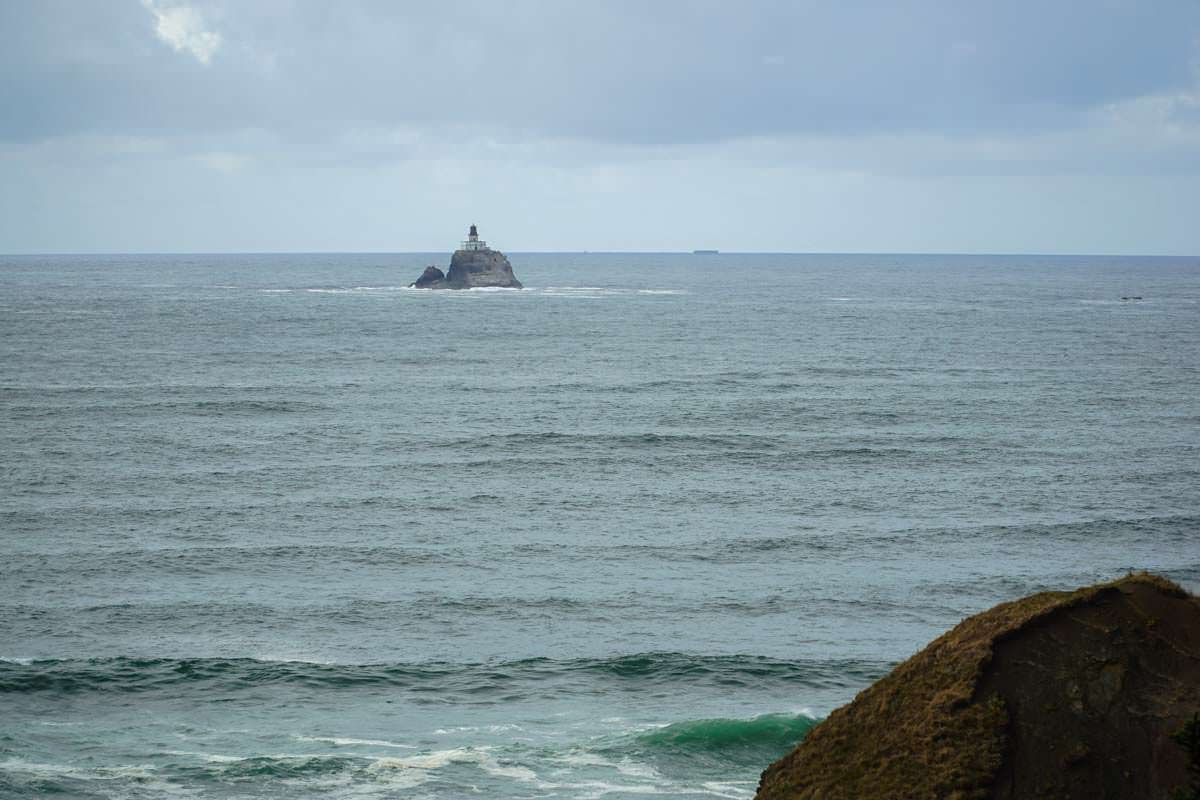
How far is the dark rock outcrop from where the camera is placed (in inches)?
601

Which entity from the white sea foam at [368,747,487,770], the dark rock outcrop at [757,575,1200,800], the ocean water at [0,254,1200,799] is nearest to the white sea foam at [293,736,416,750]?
the ocean water at [0,254,1200,799]

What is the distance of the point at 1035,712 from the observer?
51.3 feet

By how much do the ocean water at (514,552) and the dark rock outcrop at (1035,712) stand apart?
7.05 meters

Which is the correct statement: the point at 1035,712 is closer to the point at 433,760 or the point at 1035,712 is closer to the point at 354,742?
the point at 433,760

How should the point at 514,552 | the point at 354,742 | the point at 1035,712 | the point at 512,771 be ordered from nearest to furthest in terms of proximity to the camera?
the point at 1035,712
the point at 512,771
the point at 354,742
the point at 514,552

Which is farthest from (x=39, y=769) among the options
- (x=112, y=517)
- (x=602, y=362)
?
(x=602, y=362)

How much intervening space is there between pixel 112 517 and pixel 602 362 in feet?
179

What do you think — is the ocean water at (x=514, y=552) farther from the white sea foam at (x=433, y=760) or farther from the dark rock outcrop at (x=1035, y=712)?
the dark rock outcrop at (x=1035, y=712)

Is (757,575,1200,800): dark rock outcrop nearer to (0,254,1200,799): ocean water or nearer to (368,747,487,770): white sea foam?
(0,254,1200,799): ocean water

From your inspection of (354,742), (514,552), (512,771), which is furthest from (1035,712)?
(514,552)

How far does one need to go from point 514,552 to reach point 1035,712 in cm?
2579

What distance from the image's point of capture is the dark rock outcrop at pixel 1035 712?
1527cm

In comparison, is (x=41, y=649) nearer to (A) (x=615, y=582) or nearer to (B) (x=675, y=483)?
(A) (x=615, y=582)

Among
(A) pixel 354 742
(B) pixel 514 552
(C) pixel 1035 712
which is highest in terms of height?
(C) pixel 1035 712
